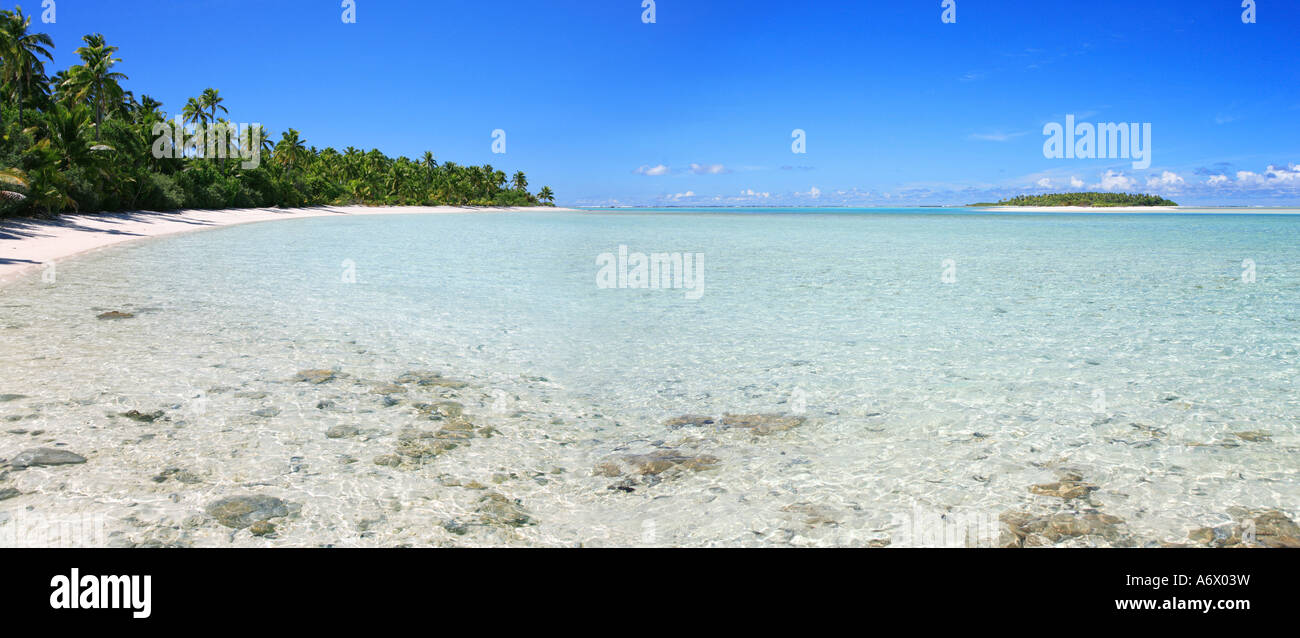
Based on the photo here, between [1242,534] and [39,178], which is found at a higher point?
[39,178]

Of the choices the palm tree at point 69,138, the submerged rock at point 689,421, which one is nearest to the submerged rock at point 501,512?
the submerged rock at point 689,421

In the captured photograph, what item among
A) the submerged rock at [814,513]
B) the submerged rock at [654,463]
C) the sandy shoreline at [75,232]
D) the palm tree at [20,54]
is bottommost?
the submerged rock at [814,513]

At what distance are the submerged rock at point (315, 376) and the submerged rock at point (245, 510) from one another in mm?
2762

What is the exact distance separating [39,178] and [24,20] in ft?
99.6

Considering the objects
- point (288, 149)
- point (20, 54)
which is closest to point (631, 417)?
point (20, 54)

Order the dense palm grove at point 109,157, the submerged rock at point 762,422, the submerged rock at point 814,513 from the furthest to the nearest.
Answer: the dense palm grove at point 109,157
the submerged rock at point 762,422
the submerged rock at point 814,513

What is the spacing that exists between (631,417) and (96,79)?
208ft

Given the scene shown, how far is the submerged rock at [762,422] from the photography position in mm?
5656

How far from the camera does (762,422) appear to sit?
5812 mm

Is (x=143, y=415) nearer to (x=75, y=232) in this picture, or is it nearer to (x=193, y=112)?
(x=75, y=232)

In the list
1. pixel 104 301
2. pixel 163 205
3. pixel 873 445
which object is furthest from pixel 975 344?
pixel 163 205

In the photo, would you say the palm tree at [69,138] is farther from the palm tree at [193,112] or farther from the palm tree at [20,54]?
the palm tree at [193,112]
